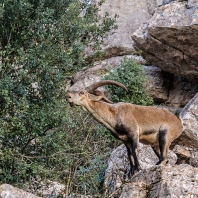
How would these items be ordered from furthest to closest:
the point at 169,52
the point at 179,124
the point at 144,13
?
the point at 144,13, the point at 169,52, the point at 179,124

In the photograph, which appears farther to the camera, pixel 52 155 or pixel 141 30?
pixel 141 30

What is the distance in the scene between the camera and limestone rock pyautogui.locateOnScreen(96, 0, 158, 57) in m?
22.2

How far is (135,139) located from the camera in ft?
30.9

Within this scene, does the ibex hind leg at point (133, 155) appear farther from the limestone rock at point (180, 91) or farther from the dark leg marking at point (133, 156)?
the limestone rock at point (180, 91)

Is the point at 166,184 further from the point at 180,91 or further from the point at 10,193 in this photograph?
the point at 180,91

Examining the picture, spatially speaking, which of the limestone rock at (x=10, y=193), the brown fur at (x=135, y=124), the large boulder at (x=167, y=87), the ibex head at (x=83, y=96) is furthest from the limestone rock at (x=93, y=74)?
the limestone rock at (x=10, y=193)

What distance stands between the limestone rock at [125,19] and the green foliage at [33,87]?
407 inches

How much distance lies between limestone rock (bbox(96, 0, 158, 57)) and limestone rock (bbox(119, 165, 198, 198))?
15.6 m

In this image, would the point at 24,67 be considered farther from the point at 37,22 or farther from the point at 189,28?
the point at 189,28

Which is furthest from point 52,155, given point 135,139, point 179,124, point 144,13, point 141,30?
point 144,13

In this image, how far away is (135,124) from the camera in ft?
31.5

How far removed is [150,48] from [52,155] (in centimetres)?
814

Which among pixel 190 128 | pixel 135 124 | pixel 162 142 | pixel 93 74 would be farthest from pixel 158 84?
pixel 135 124

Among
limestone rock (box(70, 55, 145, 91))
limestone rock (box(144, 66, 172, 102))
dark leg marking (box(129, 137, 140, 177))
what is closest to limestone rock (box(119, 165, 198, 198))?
dark leg marking (box(129, 137, 140, 177))
